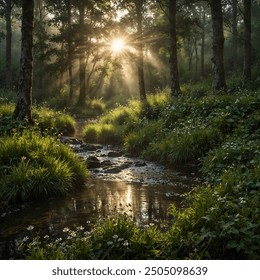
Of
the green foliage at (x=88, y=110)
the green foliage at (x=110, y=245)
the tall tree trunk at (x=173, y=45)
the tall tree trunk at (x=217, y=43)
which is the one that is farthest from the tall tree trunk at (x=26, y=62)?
the green foliage at (x=88, y=110)

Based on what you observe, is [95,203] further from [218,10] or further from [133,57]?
[133,57]

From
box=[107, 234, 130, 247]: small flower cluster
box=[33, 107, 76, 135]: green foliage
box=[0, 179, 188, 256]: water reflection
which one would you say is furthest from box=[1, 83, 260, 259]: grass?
box=[33, 107, 76, 135]: green foliage

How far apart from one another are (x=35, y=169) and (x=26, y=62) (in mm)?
5659

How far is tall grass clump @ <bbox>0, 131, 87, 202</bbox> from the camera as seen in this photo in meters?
7.98

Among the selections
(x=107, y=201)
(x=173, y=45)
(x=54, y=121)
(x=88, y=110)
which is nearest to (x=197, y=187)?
(x=107, y=201)

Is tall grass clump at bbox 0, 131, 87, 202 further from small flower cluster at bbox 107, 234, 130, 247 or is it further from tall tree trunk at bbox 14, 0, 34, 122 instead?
small flower cluster at bbox 107, 234, 130, 247

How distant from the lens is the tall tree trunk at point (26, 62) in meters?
12.3

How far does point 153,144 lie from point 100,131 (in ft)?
16.9

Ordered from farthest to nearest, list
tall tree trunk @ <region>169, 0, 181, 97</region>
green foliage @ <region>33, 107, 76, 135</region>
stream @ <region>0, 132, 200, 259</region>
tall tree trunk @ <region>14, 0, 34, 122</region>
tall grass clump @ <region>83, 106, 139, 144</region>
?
tall tree trunk @ <region>169, 0, 181, 97</region>
tall grass clump @ <region>83, 106, 139, 144</region>
green foliage @ <region>33, 107, 76, 135</region>
tall tree trunk @ <region>14, 0, 34, 122</region>
stream @ <region>0, 132, 200, 259</region>

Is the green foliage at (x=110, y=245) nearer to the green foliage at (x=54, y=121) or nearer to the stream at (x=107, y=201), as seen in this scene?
the stream at (x=107, y=201)

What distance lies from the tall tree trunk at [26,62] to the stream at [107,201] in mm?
3047

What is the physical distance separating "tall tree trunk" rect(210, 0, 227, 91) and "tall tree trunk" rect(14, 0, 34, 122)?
775 centimetres

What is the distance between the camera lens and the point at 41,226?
6.64 metres
